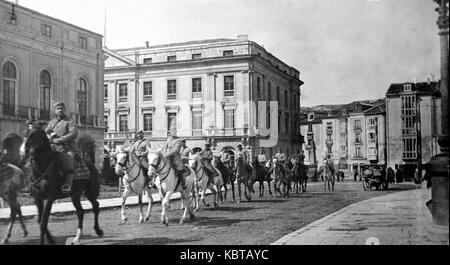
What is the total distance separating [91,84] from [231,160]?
23.7 feet

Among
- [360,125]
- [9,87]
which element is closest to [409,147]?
[360,125]

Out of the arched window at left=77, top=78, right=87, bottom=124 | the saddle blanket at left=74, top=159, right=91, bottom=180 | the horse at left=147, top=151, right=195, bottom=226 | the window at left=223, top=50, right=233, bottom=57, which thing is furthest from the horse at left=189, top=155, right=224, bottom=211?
the saddle blanket at left=74, top=159, right=91, bottom=180

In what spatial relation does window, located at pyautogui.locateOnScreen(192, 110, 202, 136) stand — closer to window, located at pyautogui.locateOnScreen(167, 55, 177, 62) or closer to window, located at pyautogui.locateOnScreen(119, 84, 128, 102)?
window, located at pyautogui.locateOnScreen(167, 55, 177, 62)

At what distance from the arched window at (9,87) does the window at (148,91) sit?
2.83 m

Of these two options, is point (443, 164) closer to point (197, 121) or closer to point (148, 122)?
point (197, 121)

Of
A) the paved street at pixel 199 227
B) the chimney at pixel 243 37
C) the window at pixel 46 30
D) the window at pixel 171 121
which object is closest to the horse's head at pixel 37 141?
the paved street at pixel 199 227

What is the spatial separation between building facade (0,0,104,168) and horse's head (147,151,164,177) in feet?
3.33

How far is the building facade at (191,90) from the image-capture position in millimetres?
9102

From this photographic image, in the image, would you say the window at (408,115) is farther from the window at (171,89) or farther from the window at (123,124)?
the window at (123,124)

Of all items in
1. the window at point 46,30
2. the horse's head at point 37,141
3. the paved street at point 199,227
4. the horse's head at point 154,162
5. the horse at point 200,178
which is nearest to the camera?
the horse's head at point 37,141

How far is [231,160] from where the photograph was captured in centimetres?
1480

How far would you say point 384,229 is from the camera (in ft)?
23.4

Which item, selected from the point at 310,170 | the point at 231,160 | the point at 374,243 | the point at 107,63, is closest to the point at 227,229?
the point at 374,243
